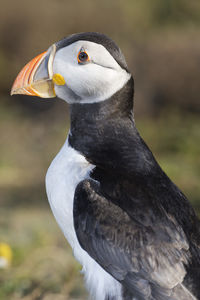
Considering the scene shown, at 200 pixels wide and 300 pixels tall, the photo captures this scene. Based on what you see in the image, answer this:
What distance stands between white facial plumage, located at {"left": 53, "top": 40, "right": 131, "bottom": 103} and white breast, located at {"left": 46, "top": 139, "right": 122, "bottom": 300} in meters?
0.28

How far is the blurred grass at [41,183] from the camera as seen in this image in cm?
372

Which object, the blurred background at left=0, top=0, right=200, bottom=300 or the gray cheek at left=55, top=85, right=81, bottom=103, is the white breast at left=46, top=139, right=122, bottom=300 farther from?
the blurred background at left=0, top=0, right=200, bottom=300

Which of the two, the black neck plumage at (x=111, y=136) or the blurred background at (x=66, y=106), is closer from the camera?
the black neck plumage at (x=111, y=136)

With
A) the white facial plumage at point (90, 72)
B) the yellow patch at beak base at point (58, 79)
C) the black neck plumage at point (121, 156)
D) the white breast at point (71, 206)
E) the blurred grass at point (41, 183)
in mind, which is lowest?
the blurred grass at point (41, 183)

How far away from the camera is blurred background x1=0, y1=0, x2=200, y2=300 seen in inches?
220

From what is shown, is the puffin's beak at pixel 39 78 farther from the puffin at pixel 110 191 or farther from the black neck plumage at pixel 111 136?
the black neck plumage at pixel 111 136

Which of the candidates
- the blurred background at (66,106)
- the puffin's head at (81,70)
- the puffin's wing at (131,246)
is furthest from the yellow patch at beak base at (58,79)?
the blurred background at (66,106)

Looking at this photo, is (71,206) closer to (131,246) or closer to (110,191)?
(110,191)

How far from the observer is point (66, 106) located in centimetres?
831

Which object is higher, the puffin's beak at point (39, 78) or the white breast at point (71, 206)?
the puffin's beak at point (39, 78)

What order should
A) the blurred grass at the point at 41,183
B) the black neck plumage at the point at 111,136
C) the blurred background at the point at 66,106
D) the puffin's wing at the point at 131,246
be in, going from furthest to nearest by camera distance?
the blurred background at the point at 66,106 → the blurred grass at the point at 41,183 → the black neck plumage at the point at 111,136 → the puffin's wing at the point at 131,246

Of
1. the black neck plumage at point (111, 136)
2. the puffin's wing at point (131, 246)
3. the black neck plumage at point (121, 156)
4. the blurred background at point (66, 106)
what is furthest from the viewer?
the blurred background at point (66, 106)

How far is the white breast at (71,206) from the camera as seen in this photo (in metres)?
2.49

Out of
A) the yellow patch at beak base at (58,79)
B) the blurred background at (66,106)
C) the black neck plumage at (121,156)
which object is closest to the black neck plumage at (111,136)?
the black neck plumage at (121,156)
